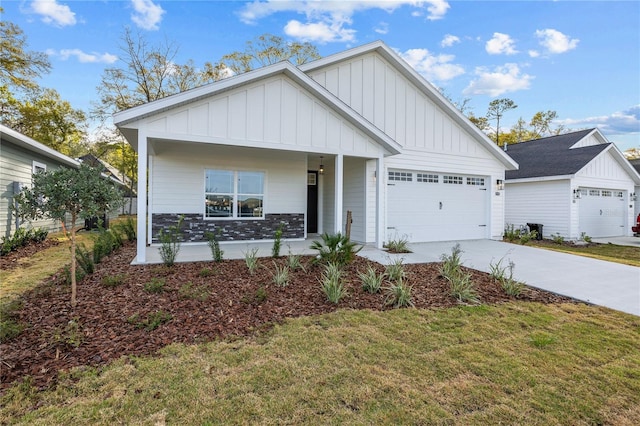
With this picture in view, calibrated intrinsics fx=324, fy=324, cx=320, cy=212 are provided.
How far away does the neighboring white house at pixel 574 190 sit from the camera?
13.7 meters

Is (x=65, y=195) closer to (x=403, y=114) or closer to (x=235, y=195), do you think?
(x=235, y=195)

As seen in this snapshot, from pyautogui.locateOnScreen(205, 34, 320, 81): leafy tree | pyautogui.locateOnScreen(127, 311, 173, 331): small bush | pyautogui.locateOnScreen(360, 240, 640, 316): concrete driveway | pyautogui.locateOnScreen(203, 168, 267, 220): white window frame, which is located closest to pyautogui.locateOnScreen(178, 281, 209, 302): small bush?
pyautogui.locateOnScreen(127, 311, 173, 331): small bush

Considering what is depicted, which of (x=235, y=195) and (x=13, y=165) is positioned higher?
(x=13, y=165)

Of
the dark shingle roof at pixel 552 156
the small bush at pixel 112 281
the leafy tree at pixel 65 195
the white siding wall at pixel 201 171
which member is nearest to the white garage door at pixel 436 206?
the white siding wall at pixel 201 171

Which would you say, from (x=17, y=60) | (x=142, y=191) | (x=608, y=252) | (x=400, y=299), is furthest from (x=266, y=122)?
(x=17, y=60)

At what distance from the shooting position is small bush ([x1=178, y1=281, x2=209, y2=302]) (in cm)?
471

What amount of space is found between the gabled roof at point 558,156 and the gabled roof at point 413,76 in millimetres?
3360

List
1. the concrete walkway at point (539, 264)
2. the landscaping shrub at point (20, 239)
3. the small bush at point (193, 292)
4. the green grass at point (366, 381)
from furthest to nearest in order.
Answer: the landscaping shrub at point (20, 239), the concrete walkway at point (539, 264), the small bush at point (193, 292), the green grass at point (366, 381)

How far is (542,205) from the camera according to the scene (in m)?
14.5

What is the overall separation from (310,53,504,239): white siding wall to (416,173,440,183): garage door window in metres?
0.27

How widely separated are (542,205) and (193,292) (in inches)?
603

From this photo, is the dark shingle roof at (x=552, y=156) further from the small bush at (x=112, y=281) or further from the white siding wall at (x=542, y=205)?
the small bush at (x=112, y=281)

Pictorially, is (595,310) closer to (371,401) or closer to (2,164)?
(371,401)

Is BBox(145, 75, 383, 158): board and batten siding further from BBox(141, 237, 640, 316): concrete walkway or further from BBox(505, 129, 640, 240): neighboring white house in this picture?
BBox(505, 129, 640, 240): neighboring white house
